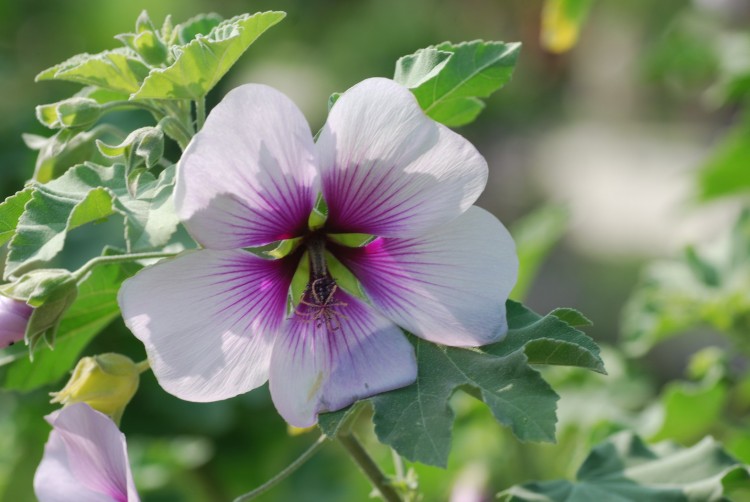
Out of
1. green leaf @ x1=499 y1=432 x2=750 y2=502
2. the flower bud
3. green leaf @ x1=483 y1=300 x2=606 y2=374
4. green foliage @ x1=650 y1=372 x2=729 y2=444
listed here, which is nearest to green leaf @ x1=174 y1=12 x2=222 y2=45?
the flower bud

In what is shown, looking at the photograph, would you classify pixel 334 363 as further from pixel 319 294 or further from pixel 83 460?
pixel 83 460

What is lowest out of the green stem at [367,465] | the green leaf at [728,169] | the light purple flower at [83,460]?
the green leaf at [728,169]

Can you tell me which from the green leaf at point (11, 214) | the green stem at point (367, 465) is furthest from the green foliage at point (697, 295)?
the green leaf at point (11, 214)

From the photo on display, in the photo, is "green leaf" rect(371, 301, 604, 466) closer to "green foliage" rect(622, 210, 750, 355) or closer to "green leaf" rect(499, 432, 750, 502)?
"green leaf" rect(499, 432, 750, 502)

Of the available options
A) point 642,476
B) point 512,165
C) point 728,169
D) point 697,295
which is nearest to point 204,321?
point 642,476

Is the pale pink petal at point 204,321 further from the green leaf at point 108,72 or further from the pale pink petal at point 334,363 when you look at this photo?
the green leaf at point 108,72

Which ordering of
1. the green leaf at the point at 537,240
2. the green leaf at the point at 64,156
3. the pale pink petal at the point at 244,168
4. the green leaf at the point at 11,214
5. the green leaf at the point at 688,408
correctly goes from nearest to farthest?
the pale pink petal at the point at 244,168 → the green leaf at the point at 11,214 → the green leaf at the point at 64,156 → the green leaf at the point at 688,408 → the green leaf at the point at 537,240
